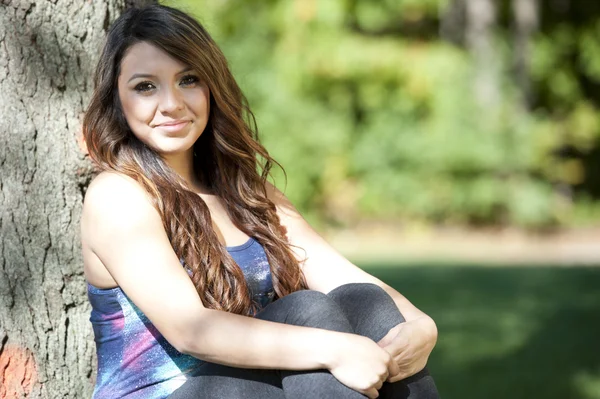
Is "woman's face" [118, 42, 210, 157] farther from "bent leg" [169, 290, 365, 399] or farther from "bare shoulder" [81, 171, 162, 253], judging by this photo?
"bent leg" [169, 290, 365, 399]

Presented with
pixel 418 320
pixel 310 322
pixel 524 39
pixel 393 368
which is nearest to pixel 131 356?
pixel 310 322

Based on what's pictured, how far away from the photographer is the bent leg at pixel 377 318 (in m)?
2.21

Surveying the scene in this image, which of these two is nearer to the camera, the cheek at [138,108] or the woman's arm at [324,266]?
the cheek at [138,108]

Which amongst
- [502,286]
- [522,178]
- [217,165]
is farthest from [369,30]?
[217,165]

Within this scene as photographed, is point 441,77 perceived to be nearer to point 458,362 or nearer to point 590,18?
point 590,18

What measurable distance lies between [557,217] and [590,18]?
3.87 meters

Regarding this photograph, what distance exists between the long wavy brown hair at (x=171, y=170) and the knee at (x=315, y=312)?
186mm

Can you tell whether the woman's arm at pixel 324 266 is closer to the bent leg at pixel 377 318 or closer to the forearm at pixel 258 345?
the bent leg at pixel 377 318

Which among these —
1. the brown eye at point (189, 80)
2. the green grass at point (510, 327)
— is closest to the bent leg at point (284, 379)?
the brown eye at point (189, 80)

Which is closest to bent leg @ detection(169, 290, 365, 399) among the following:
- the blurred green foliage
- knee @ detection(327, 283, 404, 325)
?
knee @ detection(327, 283, 404, 325)

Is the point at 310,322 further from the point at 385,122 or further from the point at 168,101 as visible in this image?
the point at 385,122

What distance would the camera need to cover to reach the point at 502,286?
7.96 metres

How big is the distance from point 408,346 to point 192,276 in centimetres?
60

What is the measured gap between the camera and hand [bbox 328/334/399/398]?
2.05 metres
